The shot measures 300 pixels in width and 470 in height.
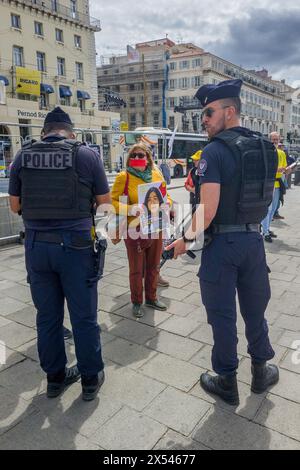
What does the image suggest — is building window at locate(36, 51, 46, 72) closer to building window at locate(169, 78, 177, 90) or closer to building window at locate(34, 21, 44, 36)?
building window at locate(34, 21, 44, 36)

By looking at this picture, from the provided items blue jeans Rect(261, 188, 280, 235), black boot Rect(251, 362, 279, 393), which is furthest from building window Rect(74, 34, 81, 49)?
black boot Rect(251, 362, 279, 393)

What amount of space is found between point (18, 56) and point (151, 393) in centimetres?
3456

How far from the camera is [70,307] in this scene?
8.18ft

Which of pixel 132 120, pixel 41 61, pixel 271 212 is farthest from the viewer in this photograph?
pixel 132 120

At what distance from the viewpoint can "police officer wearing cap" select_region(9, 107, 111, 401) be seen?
7.57 ft

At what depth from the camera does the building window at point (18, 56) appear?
3059 cm

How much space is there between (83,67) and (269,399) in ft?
129

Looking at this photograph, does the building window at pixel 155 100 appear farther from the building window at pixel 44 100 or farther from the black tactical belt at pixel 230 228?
the black tactical belt at pixel 230 228

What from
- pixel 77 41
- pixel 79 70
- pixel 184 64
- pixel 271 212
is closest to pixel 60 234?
pixel 271 212

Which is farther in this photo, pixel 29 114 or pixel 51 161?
pixel 29 114

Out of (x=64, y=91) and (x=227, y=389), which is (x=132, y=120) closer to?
(x=64, y=91)

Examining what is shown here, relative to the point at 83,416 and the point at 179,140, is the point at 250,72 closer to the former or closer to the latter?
the point at 179,140

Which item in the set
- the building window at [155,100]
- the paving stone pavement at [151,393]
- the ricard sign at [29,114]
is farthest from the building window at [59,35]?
the paving stone pavement at [151,393]

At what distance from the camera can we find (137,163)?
3752 mm
